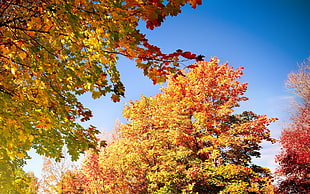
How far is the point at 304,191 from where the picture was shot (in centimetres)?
1266

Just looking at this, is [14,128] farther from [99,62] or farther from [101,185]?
[101,185]

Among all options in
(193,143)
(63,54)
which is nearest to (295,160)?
(193,143)

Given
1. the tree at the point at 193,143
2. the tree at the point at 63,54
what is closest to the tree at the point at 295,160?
the tree at the point at 193,143

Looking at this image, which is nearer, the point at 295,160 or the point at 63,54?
the point at 63,54

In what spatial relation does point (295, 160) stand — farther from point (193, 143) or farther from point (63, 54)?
point (63, 54)

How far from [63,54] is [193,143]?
36.2 feet

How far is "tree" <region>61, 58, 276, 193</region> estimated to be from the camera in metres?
10.6

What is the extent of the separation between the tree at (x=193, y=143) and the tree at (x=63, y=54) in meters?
7.09

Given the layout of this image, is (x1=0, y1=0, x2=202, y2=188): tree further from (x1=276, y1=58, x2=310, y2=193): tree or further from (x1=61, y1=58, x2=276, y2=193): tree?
(x1=276, y1=58, x2=310, y2=193): tree

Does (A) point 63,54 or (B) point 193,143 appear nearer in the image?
(A) point 63,54

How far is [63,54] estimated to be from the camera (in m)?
3.39

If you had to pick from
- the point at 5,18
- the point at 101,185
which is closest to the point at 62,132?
the point at 5,18

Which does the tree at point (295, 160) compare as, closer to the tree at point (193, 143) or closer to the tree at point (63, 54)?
the tree at point (193, 143)

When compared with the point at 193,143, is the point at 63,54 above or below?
below
